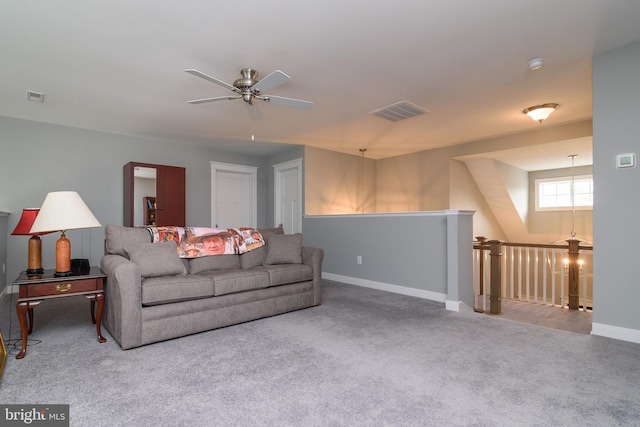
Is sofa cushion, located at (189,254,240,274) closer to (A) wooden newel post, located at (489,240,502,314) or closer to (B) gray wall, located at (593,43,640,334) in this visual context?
(A) wooden newel post, located at (489,240,502,314)

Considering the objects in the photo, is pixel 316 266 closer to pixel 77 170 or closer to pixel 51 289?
pixel 51 289

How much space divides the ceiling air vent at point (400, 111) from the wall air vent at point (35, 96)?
372cm

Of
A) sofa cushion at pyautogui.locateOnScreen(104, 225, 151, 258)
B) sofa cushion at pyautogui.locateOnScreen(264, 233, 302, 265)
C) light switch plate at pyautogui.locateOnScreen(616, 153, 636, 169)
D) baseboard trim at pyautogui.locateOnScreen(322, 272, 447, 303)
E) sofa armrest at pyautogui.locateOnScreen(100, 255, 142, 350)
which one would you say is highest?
light switch plate at pyautogui.locateOnScreen(616, 153, 636, 169)

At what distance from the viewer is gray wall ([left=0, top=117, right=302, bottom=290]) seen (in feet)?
14.3

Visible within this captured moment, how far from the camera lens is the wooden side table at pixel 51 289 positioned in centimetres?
228

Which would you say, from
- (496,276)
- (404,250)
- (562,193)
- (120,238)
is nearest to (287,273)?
(120,238)

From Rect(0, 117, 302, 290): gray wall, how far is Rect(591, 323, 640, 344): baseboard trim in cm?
557

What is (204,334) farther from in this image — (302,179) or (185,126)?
(302,179)

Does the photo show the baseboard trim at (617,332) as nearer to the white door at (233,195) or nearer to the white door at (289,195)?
the white door at (289,195)

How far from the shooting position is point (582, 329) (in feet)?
11.5

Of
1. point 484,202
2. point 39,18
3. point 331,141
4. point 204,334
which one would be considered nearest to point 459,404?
point 204,334

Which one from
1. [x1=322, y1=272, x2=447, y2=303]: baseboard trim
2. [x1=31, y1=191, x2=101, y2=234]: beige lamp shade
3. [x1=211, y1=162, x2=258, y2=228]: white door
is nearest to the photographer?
[x1=31, y1=191, x2=101, y2=234]: beige lamp shade

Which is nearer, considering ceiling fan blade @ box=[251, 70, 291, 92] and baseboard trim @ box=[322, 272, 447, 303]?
ceiling fan blade @ box=[251, 70, 291, 92]

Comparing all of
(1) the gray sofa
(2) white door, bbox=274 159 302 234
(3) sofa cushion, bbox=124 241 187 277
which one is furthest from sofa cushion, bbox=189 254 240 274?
(2) white door, bbox=274 159 302 234
